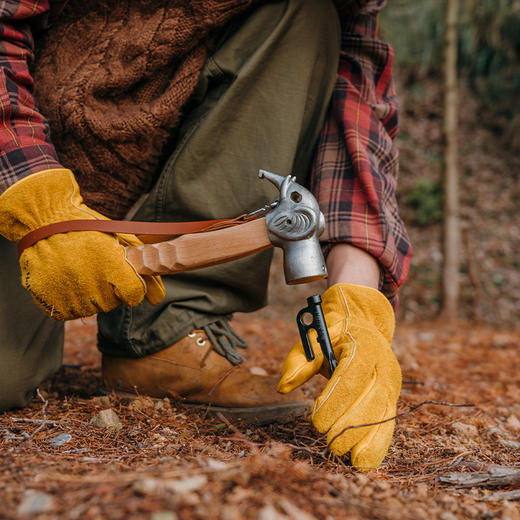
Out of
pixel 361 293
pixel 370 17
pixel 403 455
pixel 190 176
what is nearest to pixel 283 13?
pixel 370 17

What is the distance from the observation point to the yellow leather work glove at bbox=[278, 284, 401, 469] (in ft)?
3.78

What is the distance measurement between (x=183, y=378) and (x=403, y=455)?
2.41 feet

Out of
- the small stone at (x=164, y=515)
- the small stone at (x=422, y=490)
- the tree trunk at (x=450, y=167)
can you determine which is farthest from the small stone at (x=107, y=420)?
the tree trunk at (x=450, y=167)

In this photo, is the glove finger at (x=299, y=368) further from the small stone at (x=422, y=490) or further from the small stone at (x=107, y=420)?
the small stone at (x=107, y=420)

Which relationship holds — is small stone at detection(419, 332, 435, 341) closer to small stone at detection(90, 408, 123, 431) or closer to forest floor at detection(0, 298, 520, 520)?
forest floor at detection(0, 298, 520, 520)

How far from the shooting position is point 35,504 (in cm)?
73

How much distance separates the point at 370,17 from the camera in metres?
1.86

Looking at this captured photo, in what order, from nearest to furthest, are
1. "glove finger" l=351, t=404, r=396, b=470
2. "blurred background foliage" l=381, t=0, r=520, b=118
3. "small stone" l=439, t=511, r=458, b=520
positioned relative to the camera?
"small stone" l=439, t=511, r=458, b=520
"glove finger" l=351, t=404, r=396, b=470
"blurred background foliage" l=381, t=0, r=520, b=118

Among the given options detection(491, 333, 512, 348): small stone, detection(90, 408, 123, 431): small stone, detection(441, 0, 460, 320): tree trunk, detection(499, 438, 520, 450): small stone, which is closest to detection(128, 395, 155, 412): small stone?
detection(90, 408, 123, 431): small stone

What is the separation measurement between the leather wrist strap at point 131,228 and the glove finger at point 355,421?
56 centimetres

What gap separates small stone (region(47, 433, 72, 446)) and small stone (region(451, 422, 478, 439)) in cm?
113

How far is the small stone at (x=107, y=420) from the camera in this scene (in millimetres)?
1307

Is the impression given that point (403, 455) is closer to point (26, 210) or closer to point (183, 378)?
point (183, 378)

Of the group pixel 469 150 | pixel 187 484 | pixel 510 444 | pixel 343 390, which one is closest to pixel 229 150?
pixel 343 390
